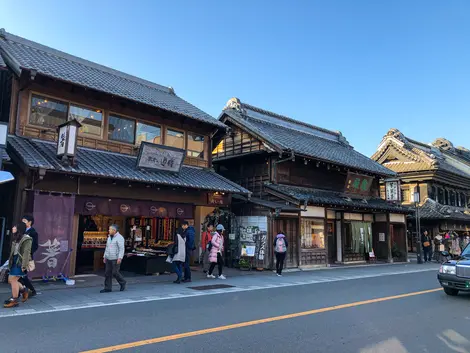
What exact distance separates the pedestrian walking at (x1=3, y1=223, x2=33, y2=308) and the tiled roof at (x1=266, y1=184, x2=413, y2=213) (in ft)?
39.0

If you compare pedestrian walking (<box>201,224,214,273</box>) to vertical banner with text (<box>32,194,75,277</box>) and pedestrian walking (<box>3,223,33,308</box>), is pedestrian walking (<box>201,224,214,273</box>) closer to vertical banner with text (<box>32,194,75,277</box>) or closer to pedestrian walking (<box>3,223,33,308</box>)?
vertical banner with text (<box>32,194,75,277</box>)

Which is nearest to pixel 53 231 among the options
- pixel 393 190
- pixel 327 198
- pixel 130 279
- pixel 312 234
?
pixel 130 279

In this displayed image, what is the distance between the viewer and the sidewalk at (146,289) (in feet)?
27.7

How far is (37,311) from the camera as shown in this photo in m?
7.75

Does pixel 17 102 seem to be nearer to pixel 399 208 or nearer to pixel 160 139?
pixel 160 139

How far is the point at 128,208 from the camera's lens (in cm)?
1383

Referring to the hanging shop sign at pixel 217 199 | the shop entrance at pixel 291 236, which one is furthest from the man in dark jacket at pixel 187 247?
the shop entrance at pixel 291 236

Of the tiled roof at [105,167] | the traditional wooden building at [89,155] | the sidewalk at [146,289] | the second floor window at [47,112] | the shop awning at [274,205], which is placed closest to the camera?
the sidewalk at [146,289]

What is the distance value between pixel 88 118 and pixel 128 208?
391 cm

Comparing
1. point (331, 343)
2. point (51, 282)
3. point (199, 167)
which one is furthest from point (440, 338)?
point (199, 167)

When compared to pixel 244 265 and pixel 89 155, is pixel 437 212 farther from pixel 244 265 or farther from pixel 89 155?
pixel 89 155

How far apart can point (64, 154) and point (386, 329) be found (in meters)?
10.1

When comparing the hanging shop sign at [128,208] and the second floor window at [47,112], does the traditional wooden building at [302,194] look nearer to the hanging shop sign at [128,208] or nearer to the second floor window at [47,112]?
the hanging shop sign at [128,208]

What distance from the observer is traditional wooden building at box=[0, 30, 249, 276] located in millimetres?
11609
